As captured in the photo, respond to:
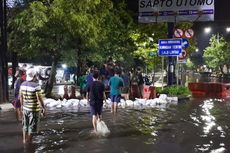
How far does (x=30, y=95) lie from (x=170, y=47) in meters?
14.8

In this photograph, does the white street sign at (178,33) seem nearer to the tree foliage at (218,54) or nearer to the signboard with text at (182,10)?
the signboard with text at (182,10)

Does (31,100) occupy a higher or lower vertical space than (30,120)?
higher

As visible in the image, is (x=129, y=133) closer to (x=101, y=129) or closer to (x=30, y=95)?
(x=101, y=129)

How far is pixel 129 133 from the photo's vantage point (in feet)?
42.9

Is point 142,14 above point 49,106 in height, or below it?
above

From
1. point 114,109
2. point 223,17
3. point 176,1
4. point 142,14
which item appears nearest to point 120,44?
point 142,14

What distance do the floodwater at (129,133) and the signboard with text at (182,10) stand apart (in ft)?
32.0

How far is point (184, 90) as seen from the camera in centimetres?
2645

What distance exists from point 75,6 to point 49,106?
504 centimetres

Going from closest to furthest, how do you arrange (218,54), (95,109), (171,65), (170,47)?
(95,109)
(170,47)
(171,65)
(218,54)

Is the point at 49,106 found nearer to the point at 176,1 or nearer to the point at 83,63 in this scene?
the point at 83,63

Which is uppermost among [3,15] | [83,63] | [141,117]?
[3,15]

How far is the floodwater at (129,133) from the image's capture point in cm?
1082

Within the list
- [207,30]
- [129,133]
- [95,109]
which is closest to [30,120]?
[95,109]
